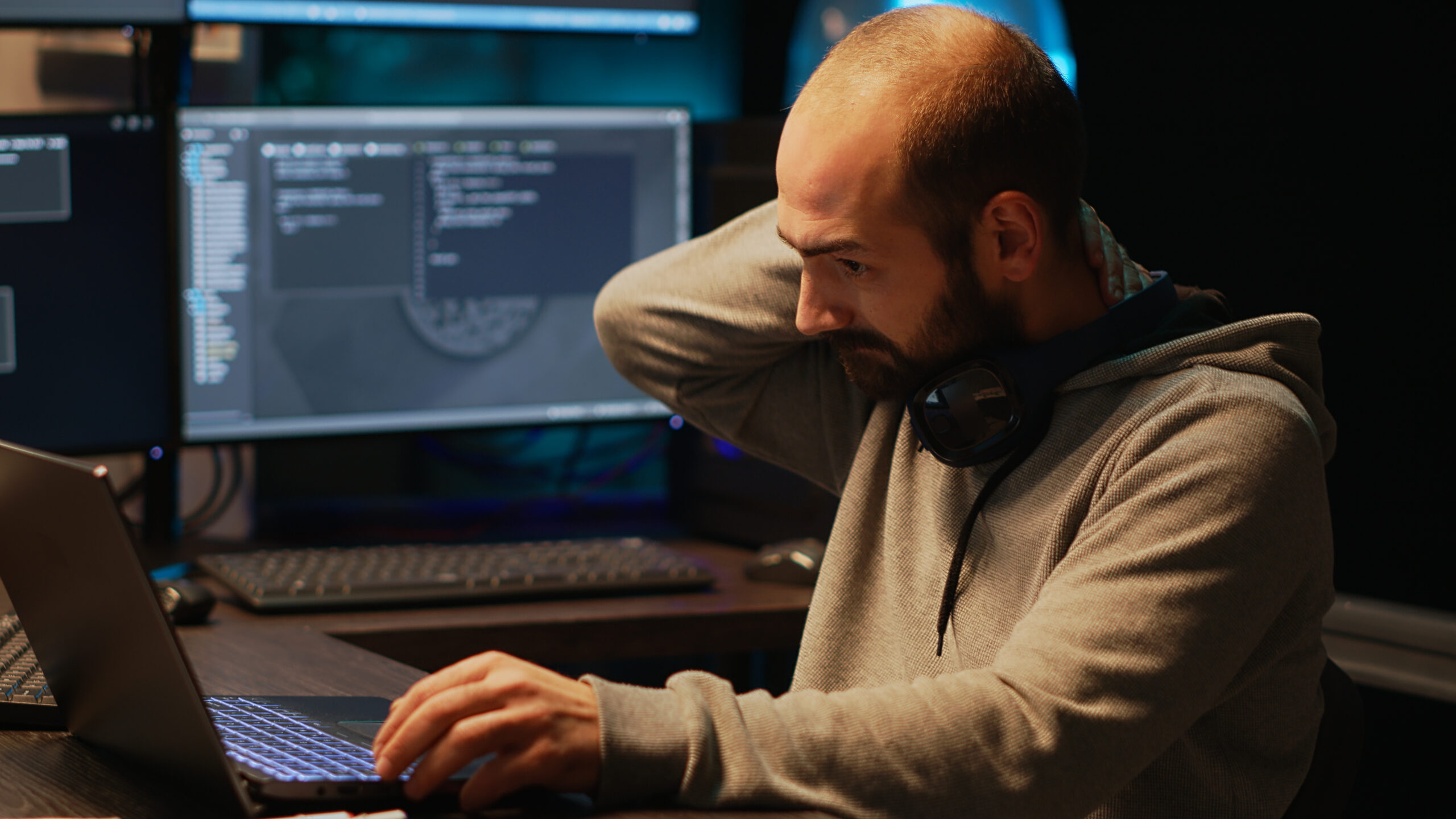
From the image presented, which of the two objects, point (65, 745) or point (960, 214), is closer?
point (65, 745)

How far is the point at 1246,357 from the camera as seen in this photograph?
3.12 ft

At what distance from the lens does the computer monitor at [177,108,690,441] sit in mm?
1580

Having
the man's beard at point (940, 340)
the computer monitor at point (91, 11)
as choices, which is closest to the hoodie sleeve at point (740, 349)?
the man's beard at point (940, 340)

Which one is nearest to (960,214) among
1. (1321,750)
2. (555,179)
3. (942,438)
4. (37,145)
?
(942,438)

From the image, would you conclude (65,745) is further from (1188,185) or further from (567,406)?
(1188,185)

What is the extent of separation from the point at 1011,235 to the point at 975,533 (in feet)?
0.78

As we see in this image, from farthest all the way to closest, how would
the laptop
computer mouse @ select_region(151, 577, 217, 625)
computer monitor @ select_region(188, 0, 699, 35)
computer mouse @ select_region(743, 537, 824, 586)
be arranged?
computer monitor @ select_region(188, 0, 699, 35) < computer mouse @ select_region(743, 537, 824, 586) < computer mouse @ select_region(151, 577, 217, 625) < the laptop

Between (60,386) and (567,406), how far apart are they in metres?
0.61

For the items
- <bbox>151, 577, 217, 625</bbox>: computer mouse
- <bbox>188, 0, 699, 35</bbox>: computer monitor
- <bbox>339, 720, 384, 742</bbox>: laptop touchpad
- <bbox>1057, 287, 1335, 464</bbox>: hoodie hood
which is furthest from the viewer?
<bbox>188, 0, 699, 35</bbox>: computer monitor

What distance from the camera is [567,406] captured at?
177 centimetres

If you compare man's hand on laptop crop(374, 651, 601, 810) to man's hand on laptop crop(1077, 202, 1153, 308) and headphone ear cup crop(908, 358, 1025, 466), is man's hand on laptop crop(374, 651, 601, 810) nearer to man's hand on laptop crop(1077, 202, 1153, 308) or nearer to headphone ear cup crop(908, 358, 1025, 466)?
headphone ear cup crop(908, 358, 1025, 466)

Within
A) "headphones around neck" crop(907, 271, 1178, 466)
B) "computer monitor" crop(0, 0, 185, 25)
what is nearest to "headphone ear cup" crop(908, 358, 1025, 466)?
"headphones around neck" crop(907, 271, 1178, 466)

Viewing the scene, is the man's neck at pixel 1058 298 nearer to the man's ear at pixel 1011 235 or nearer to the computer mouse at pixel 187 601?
the man's ear at pixel 1011 235

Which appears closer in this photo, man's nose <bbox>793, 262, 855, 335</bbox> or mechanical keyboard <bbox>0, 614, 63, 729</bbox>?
mechanical keyboard <bbox>0, 614, 63, 729</bbox>
